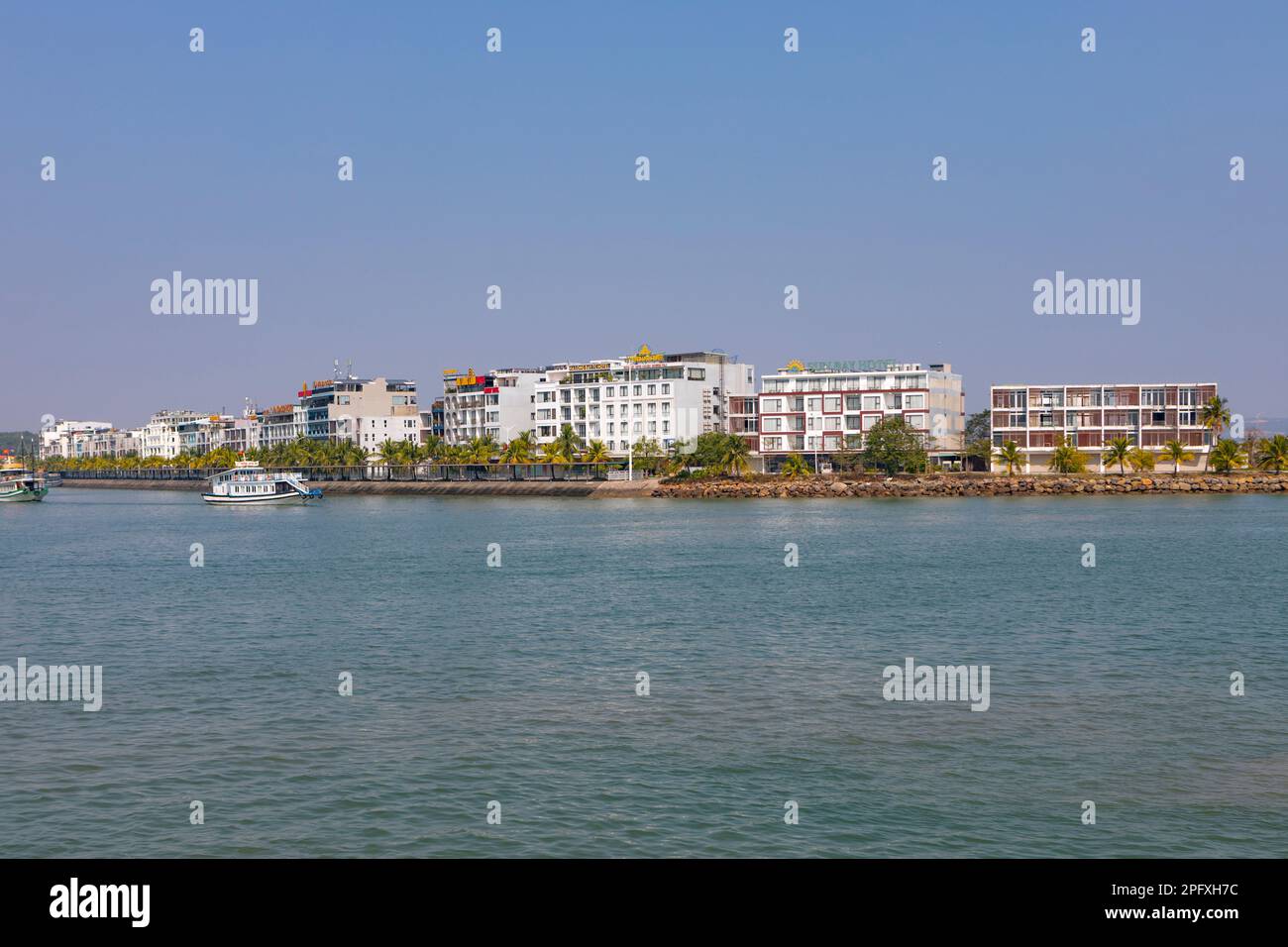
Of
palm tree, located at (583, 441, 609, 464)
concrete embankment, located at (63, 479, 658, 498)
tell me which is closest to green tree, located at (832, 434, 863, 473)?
concrete embankment, located at (63, 479, 658, 498)

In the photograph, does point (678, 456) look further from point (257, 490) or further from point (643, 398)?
point (257, 490)

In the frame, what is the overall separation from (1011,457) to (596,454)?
58.2m

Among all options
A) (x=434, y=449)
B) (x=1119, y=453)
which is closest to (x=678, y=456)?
(x=434, y=449)

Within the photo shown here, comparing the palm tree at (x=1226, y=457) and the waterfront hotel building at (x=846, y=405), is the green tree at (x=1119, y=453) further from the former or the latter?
the waterfront hotel building at (x=846, y=405)

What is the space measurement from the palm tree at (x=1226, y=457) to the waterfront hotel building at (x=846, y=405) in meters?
33.6

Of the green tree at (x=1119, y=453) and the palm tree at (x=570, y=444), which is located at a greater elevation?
the palm tree at (x=570, y=444)

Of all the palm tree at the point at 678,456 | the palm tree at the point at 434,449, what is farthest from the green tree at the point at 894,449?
the palm tree at the point at 434,449

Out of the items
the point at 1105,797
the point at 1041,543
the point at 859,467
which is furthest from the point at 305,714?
the point at 859,467

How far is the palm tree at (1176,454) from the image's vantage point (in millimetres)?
151375

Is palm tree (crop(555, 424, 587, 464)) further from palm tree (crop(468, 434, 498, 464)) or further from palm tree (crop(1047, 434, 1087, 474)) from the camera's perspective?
palm tree (crop(1047, 434, 1087, 474))

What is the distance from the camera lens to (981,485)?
146875 mm
